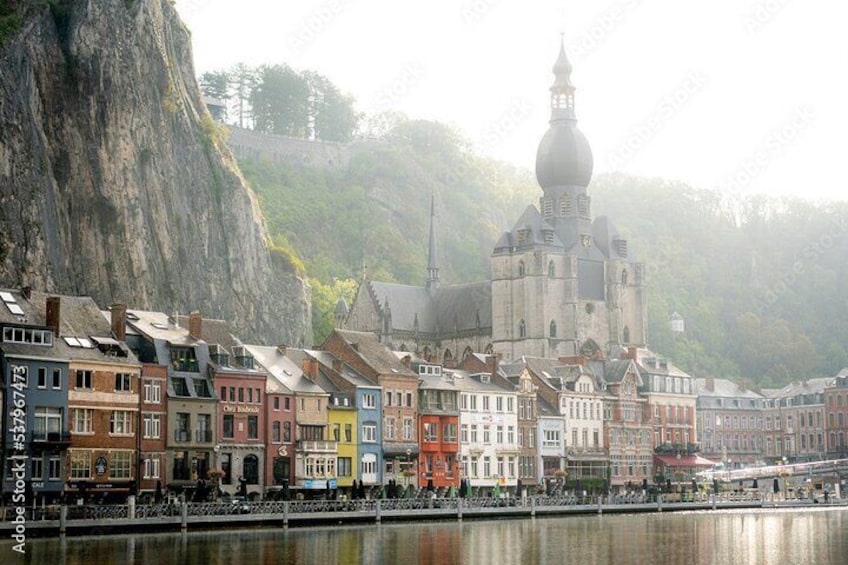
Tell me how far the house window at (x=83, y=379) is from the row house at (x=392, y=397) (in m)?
24.1

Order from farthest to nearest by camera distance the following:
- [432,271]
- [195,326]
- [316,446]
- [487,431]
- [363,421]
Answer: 1. [432,271]
2. [487,431]
3. [363,421]
4. [316,446]
5. [195,326]

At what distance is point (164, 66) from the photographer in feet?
387

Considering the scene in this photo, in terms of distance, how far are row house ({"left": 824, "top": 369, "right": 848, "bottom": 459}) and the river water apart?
245ft

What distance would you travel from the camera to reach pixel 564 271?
154000 millimetres

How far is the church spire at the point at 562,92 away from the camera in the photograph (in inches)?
6201

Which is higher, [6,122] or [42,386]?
[6,122]

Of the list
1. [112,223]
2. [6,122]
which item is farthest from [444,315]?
[6,122]

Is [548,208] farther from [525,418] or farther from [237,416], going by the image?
[237,416]

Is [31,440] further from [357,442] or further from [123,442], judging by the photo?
[357,442]

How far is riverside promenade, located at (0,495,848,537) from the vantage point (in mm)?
68438

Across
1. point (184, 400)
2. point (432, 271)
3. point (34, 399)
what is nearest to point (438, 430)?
point (184, 400)

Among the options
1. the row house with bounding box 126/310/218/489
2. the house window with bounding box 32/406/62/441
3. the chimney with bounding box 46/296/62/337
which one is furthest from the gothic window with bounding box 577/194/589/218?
the house window with bounding box 32/406/62/441

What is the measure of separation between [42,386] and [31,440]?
2723mm

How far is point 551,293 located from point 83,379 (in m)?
80.3
